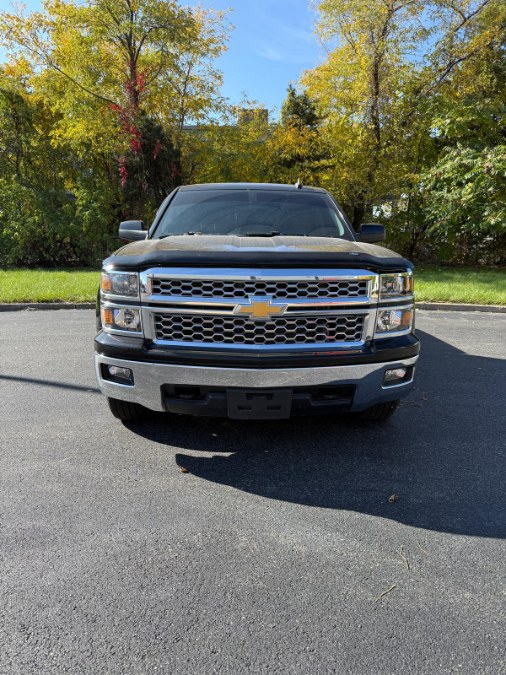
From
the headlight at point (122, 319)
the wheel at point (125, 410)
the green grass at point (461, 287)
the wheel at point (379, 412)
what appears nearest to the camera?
the headlight at point (122, 319)

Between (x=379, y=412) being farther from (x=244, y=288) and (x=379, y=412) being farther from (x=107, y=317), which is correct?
(x=107, y=317)

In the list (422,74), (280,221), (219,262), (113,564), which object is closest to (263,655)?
(113,564)

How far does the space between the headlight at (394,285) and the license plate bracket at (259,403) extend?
34.1 inches

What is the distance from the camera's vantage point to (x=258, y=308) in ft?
8.67

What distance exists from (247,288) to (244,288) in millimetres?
19

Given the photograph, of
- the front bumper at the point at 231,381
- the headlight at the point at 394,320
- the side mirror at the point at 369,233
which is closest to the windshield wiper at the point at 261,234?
the side mirror at the point at 369,233

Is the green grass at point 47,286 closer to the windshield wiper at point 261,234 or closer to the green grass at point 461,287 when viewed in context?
the windshield wiper at point 261,234

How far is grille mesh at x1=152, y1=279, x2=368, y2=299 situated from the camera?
8.74 ft

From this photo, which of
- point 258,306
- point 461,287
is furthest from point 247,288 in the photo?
point 461,287

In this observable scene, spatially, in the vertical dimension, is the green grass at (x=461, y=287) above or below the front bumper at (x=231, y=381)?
below

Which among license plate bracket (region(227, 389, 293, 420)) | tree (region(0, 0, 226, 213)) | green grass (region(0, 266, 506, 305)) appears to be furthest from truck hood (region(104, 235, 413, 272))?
tree (region(0, 0, 226, 213))

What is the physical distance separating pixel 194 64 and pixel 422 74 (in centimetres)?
723

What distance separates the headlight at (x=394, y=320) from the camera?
283 cm

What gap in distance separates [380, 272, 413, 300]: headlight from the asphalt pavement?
1.10 meters
